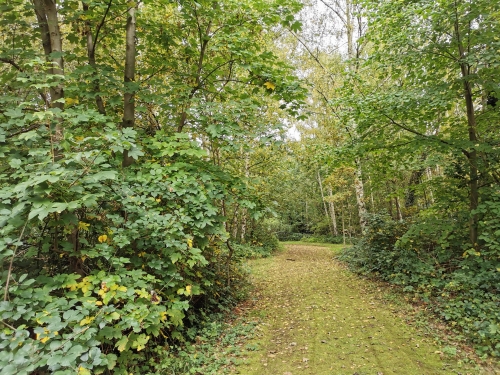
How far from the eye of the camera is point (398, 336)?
4348 millimetres

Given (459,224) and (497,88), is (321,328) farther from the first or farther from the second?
(497,88)

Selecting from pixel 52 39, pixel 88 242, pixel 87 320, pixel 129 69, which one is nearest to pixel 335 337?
pixel 87 320

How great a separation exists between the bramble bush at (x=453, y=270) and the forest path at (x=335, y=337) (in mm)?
633

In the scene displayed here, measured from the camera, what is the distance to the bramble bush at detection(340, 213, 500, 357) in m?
4.16

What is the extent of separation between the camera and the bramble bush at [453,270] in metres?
4.16

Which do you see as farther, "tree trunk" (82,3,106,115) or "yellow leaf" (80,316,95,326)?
"tree trunk" (82,3,106,115)

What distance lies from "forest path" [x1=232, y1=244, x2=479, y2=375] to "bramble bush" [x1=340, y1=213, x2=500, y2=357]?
633mm

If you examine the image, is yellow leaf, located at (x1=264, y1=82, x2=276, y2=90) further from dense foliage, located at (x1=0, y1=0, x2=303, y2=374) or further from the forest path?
the forest path

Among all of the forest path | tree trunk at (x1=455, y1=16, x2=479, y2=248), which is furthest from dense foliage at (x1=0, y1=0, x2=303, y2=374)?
tree trunk at (x1=455, y1=16, x2=479, y2=248)

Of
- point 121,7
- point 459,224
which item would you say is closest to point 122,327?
point 121,7

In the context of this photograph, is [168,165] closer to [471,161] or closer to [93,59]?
[93,59]

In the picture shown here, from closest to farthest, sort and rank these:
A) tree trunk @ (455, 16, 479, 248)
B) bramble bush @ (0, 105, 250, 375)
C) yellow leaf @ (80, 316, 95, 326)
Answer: bramble bush @ (0, 105, 250, 375) → yellow leaf @ (80, 316, 95, 326) → tree trunk @ (455, 16, 479, 248)

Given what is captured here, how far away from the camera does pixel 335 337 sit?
4418mm

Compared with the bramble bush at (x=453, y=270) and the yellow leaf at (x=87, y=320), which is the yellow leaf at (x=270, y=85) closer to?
the yellow leaf at (x=87, y=320)
